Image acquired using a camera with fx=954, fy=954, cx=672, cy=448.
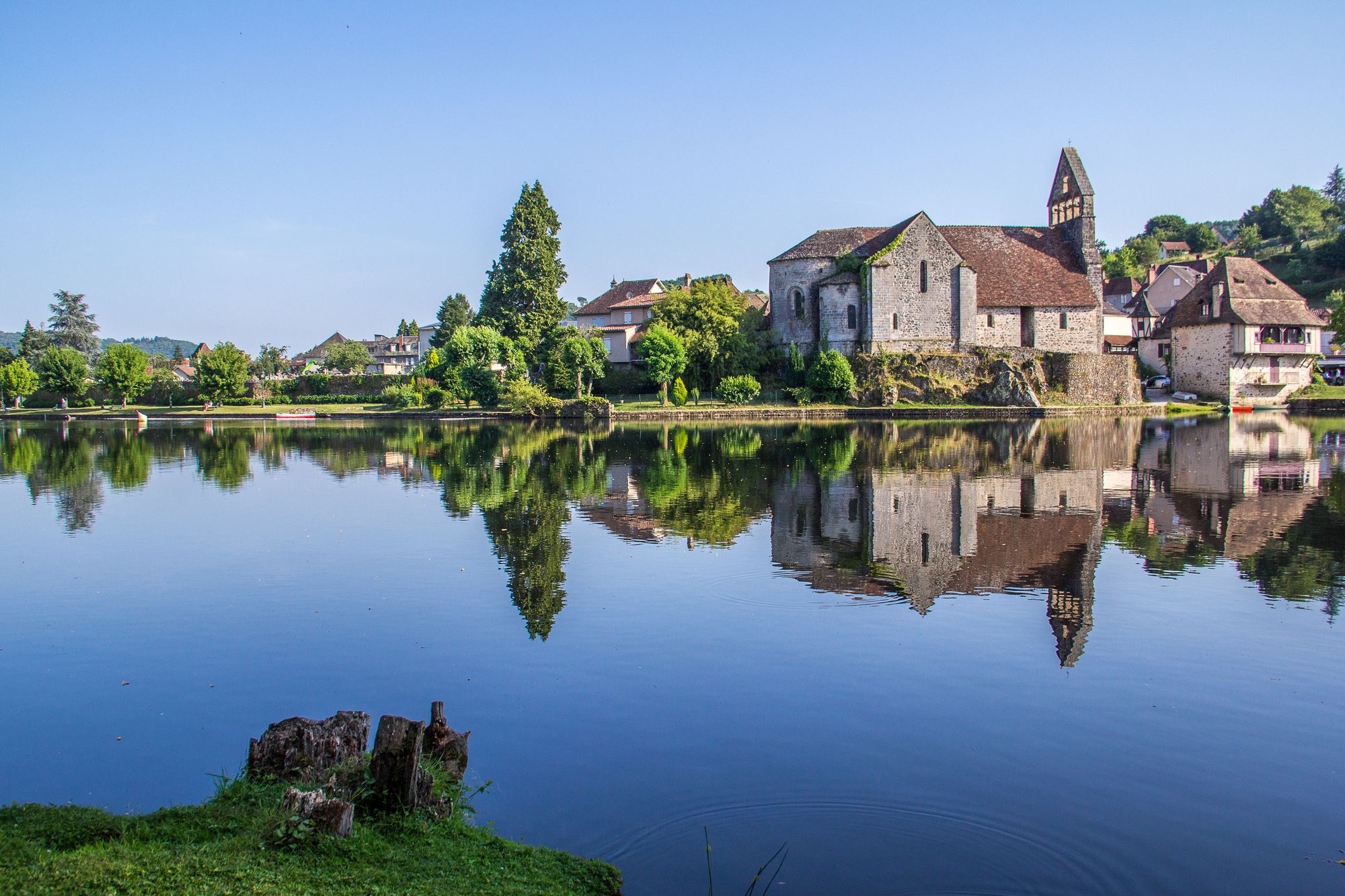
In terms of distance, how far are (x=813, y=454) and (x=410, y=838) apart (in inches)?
1163

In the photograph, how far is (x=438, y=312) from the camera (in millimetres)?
111625

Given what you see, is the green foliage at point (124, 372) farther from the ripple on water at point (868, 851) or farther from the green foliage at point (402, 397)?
the ripple on water at point (868, 851)

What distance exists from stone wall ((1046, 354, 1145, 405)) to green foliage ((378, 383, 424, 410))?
158ft

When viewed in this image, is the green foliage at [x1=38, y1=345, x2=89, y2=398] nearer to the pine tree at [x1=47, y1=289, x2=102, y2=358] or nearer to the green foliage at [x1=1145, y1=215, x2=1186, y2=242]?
the pine tree at [x1=47, y1=289, x2=102, y2=358]

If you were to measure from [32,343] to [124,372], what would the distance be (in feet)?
118

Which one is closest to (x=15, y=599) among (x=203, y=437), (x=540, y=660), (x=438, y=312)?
(x=540, y=660)

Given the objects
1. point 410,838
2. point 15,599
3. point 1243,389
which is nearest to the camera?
point 410,838

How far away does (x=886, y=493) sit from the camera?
24156 millimetres

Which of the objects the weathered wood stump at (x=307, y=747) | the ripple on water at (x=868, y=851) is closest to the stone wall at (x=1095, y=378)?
the ripple on water at (x=868, y=851)

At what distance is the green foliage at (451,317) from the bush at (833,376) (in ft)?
156

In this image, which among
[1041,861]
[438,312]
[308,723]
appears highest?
[438,312]

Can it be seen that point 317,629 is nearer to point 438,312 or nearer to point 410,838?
point 410,838

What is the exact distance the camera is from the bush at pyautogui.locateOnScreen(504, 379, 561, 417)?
218ft

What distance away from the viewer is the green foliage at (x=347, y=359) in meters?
117
